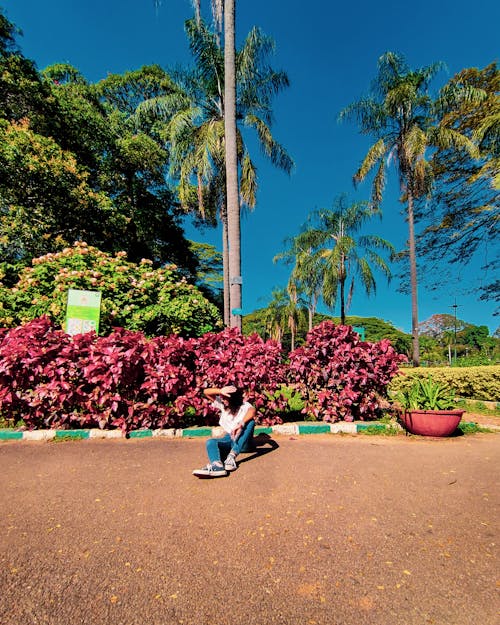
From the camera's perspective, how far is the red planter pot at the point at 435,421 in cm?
498

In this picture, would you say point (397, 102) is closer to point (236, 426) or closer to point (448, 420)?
point (448, 420)

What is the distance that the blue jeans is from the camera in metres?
3.57

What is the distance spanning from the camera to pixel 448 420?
4988 millimetres

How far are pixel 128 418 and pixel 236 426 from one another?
1.89 meters

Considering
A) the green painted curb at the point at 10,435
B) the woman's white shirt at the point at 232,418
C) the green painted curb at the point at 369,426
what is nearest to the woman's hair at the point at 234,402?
the woman's white shirt at the point at 232,418

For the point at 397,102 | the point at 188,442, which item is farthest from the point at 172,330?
the point at 397,102

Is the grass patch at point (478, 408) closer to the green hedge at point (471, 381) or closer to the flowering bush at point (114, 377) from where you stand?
the green hedge at point (471, 381)

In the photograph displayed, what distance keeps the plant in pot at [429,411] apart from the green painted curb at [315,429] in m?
1.21

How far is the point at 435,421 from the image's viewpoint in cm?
501

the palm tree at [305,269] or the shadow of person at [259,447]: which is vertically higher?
the palm tree at [305,269]

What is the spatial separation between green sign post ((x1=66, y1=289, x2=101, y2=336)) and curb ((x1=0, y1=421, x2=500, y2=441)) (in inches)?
76.7

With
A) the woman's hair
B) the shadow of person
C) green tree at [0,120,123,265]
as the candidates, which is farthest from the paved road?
green tree at [0,120,123,265]

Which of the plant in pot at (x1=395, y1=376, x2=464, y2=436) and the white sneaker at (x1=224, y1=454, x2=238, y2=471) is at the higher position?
the plant in pot at (x1=395, y1=376, x2=464, y2=436)

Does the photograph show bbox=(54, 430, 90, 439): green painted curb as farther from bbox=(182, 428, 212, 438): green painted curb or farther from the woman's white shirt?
the woman's white shirt
